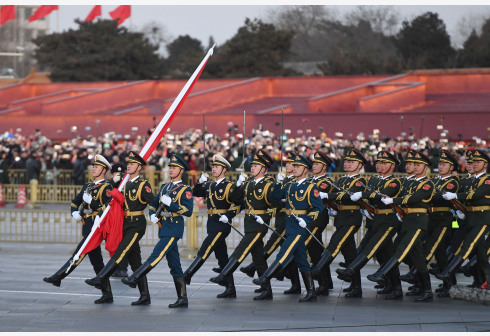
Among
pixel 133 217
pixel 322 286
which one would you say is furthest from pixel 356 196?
pixel 133 217

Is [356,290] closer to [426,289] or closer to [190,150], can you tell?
[426,289]

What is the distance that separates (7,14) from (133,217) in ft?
100

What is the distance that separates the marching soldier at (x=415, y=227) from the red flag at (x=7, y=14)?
99.8 ft

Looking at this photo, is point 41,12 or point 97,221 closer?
point 97,221

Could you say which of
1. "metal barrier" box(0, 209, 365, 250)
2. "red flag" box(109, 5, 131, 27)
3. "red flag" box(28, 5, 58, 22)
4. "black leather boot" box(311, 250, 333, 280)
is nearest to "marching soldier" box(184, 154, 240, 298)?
"black leather boot" box(311, 250, 333, 280)

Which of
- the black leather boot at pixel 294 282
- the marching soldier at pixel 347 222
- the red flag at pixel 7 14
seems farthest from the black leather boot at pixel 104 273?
the red flag at pixel 7 14

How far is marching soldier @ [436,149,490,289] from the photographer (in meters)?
11.6

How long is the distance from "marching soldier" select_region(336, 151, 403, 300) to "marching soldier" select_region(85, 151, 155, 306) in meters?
2.32

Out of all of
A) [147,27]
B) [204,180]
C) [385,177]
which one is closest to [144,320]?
[204,180]

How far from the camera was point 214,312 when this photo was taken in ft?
35.6

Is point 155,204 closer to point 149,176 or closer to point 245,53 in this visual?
point 149,176

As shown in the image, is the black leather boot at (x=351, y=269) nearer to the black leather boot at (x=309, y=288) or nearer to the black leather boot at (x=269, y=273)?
the black leather boot at (x=309, y=288)

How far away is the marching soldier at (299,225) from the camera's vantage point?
37.3ft

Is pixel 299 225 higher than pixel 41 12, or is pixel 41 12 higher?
pixel 41 12
